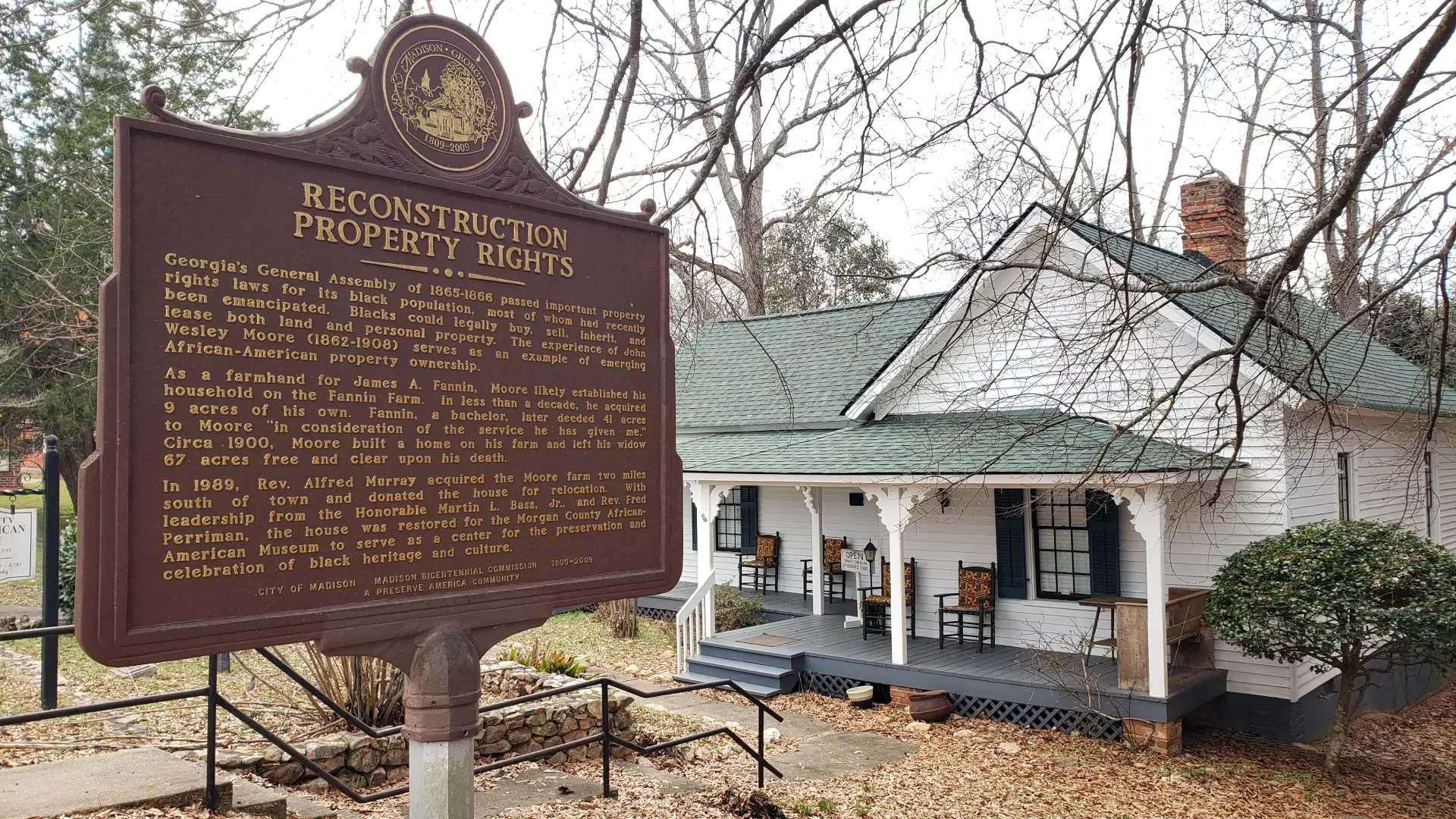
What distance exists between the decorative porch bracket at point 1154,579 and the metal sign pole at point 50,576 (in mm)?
10710

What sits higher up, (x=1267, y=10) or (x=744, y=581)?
(x=1267, y=10)

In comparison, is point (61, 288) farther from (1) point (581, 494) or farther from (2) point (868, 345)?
(1) point (581, 494)

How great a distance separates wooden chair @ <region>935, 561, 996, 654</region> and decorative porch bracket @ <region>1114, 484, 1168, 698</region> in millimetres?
2870

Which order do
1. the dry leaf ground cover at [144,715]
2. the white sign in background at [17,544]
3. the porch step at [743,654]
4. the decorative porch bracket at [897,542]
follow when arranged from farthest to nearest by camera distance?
the porch step at [743,654], the decorative porch bracket at [897,542], the white sign in background at [17,544], the dry leaf ground cover at [144,715]

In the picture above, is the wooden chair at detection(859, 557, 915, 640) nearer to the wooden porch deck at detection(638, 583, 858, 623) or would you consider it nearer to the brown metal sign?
the wooden porch deck at detection(638, 583, 858, 623)

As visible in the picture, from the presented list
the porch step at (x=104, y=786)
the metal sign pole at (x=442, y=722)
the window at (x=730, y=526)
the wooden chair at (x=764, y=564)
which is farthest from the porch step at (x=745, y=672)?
the metal sign pole at (x=442, y=722)

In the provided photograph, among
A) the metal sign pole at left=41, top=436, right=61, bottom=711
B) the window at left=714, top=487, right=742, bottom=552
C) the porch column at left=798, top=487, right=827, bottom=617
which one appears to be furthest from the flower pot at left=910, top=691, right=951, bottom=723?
the metal sign pole at left=41, top=436, right=61, bottom=711

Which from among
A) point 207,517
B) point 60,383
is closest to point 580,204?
point 207,517

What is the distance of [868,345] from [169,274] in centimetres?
1680

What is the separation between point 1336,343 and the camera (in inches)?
636

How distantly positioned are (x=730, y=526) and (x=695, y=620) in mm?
5239

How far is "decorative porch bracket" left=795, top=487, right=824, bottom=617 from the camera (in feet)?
53.7

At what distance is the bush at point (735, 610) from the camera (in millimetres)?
16516

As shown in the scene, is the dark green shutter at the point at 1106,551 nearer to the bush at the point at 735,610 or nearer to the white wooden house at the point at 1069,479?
the white wooden house at the point at 1069,479
